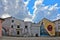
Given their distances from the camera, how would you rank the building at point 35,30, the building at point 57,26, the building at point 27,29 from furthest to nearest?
the building at point 57,26
the building at point 27,29
the building at point 35,30

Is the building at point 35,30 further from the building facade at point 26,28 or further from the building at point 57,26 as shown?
the building at point 57,26

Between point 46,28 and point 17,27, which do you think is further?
point 46,28

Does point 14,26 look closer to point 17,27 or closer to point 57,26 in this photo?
point 17,27

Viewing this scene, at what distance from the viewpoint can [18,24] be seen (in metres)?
38.4

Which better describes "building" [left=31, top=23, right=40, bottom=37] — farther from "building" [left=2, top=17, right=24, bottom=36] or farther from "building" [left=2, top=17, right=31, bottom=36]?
"building" [left=2, top=17, right=24, bottom=36]

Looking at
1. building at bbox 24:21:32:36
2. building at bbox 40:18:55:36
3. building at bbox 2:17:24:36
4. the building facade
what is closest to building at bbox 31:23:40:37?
the building facade

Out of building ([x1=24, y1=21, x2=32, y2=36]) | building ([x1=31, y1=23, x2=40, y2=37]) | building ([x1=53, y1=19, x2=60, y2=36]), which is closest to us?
building ([x1=31, y1=23, x2=40, y2=37])

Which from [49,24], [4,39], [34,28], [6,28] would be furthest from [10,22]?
[4,39]

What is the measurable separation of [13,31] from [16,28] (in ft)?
2.89

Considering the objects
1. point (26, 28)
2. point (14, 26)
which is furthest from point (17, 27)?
point (26, 28)

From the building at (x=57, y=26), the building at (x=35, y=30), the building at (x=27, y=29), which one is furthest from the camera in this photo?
the building at (x=57, y=26)

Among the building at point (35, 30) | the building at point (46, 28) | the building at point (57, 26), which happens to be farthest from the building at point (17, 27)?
the building at point (57, 26)

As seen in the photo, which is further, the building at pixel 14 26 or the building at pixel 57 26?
the building at pixel 57 26

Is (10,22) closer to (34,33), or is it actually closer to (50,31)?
(34,33)
